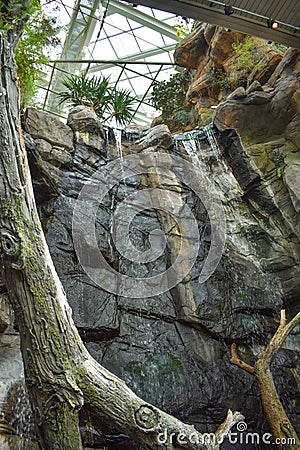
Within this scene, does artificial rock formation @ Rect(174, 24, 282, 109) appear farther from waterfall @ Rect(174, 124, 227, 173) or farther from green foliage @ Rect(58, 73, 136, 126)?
green foliage @ Rect(58, 73, 136, 126)

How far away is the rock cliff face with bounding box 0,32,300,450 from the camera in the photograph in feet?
16.6

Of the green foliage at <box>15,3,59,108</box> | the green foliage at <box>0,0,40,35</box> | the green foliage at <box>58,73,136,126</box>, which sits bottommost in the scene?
the green foliage at <box>0,0,40,35</box>

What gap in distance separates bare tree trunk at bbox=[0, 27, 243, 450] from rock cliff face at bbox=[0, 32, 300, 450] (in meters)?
2.27

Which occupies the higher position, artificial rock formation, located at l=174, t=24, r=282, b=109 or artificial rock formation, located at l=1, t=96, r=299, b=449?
artificial rock formation, located at l=174, t=24, r=282, b=109

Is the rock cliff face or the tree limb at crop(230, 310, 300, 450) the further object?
the rock cliff face

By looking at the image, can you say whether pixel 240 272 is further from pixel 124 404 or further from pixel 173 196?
pixel 124 404

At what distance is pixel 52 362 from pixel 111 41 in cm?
1237

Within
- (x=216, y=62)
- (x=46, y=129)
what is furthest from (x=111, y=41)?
(x=46, y=129)

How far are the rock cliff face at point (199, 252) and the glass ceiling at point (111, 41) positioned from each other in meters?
3.37

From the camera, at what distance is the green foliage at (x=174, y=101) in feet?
35.1

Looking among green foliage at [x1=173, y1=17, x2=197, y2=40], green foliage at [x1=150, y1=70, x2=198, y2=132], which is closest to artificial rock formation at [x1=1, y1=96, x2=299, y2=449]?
green foliage at [x1=150, y1=70, x2=198, y2=132]

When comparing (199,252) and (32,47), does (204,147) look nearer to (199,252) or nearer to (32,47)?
(199,252)

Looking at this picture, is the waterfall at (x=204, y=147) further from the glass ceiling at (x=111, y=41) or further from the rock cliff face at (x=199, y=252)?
the glass ceiling at (x=111, y=41)

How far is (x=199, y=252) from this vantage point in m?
6.61
